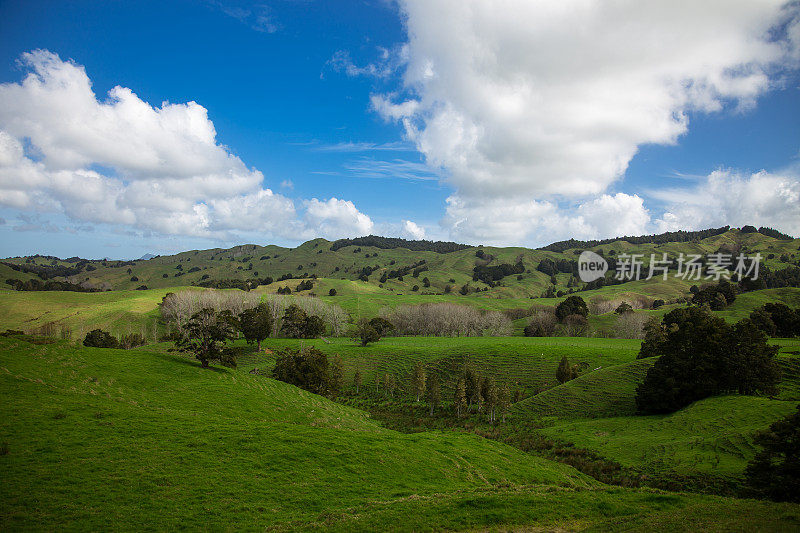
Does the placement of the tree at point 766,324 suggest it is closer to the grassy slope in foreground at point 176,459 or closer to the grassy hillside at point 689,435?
the grassy hillside at point 689,435

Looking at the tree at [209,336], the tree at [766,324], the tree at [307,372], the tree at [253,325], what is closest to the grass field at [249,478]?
the tree at [209,336]

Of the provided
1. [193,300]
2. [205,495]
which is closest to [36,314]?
[193,300]

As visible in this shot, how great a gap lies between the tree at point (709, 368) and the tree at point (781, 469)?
76.1 ft

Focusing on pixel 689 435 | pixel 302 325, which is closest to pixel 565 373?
pixel 689 435

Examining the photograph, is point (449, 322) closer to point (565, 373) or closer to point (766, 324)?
point (565, 373)

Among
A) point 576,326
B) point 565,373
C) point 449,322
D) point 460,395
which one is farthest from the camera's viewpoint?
point 449,322

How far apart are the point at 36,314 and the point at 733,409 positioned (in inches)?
6680

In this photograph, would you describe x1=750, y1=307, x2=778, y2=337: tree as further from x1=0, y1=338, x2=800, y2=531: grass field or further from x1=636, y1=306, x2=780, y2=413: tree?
x1=0, y1=338, x2=800, y2=531: grass field

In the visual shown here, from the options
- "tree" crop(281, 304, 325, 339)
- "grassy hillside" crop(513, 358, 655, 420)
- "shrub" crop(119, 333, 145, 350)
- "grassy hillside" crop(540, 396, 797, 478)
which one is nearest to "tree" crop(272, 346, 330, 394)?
"grassy hillside" crop(513, 358, 655, 420)

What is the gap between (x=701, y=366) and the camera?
1730 inches

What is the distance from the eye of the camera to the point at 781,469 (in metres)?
22.0

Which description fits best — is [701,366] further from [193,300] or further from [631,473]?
[193,300]

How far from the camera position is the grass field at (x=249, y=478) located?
49.3 feet

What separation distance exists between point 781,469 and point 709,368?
26249 mm
